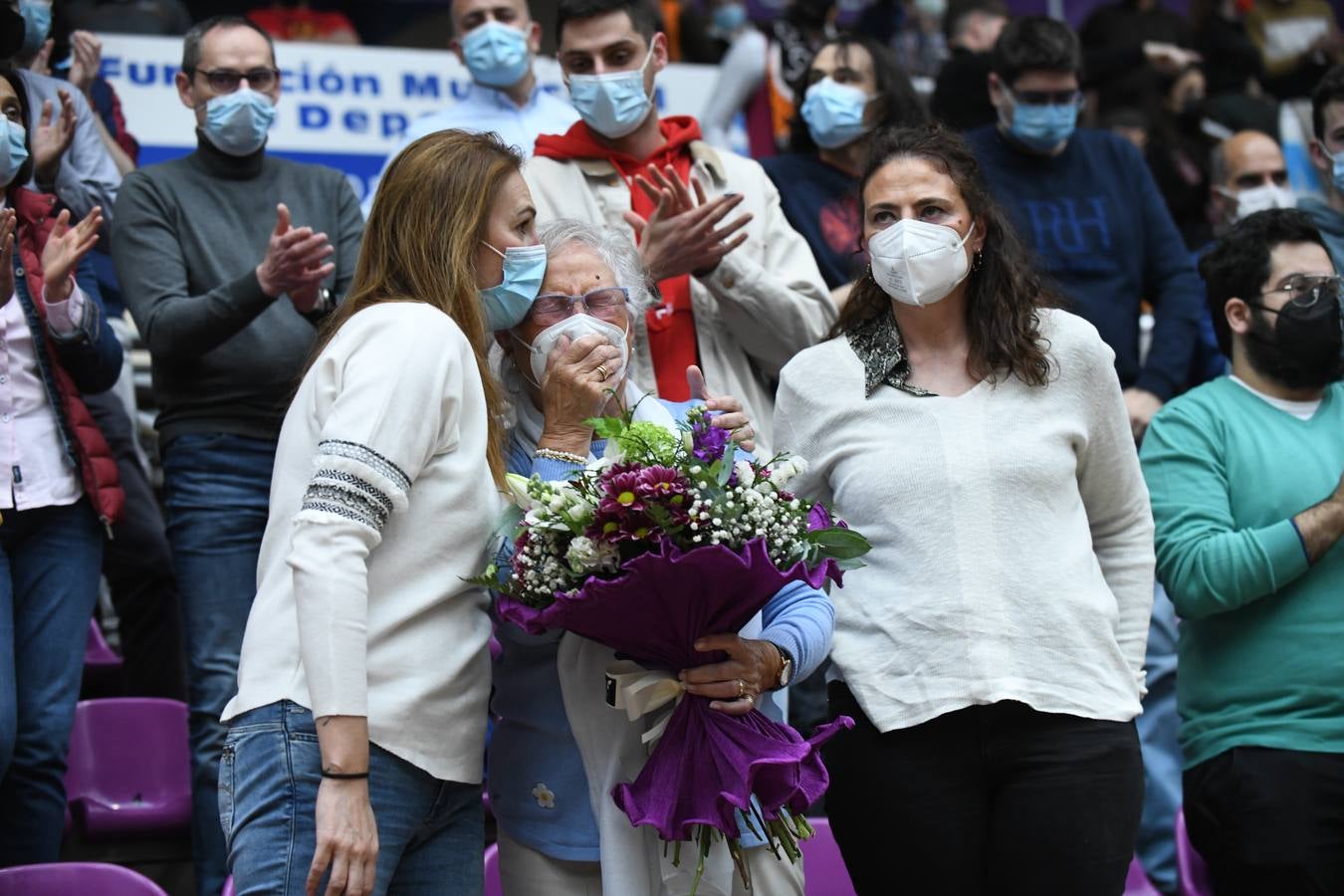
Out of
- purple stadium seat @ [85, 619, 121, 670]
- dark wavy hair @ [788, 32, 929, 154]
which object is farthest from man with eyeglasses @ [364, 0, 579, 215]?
purple stadium seat @ [85, 619, 121, 670]

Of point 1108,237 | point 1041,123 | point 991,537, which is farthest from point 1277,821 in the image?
point 1041,123

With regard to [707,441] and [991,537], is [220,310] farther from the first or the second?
[991,537]

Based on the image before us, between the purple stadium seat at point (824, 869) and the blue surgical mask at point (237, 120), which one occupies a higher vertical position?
the blue surgical mask at point (237, 120)

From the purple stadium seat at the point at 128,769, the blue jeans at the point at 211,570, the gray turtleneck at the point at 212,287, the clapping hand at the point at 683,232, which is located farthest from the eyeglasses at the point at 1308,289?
the purple stadium seat at the point at 128,769

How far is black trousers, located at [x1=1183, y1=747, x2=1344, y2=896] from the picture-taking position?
12.6 ft

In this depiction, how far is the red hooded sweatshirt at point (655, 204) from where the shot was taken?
4.32 meters

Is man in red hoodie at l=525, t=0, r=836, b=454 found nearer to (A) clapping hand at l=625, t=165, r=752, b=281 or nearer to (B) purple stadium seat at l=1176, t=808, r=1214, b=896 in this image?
(A) clapping hand at l=625, t=165, r=752, b=281

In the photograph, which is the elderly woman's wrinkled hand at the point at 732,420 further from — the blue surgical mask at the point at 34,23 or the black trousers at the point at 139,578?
the blue surgical mask at the point at 34,23

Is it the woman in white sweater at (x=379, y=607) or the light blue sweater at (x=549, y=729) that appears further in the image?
the light blue sweater at (x=549, y=729)

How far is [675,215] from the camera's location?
4.22 metres

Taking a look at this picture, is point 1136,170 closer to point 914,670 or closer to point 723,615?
point 914,670

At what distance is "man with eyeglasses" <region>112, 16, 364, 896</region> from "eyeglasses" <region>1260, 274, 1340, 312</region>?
2472mm

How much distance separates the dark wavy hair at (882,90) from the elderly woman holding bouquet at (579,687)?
92.0 inches

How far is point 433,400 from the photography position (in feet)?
9.27
